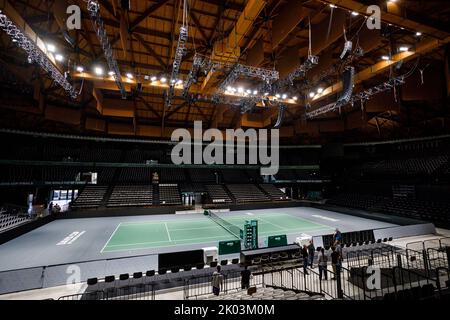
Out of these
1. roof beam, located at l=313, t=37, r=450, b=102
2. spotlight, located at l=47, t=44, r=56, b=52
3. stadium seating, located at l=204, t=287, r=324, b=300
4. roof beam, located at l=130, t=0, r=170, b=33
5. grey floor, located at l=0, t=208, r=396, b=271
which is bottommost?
grey floor, located at l=0, t=208, r=396, b=271

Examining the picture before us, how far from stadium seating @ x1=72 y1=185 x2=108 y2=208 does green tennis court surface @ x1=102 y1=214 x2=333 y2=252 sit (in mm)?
6035

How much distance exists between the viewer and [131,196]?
2291 centimetres

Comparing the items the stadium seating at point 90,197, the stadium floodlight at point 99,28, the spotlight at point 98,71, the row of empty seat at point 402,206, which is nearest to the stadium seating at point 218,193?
the stadium seating at point 90,197

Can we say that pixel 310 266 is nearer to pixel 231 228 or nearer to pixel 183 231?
pixel 231 228

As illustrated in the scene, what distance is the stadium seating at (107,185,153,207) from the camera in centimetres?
2173

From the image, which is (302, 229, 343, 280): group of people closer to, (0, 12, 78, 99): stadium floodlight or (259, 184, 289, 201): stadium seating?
(0, 12, 78, 99): stadium floodlight

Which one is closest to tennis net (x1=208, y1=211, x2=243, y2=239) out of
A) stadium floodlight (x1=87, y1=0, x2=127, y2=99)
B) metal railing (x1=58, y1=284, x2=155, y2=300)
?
metal railing (x1=58, y1=284, x2=155, y2=300)

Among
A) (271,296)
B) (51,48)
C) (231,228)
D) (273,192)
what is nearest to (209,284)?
(271,296)

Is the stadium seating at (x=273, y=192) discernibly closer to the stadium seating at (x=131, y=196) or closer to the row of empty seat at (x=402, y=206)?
the row of empty seat at (x=402, y=206)

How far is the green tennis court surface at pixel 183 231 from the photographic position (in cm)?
1242

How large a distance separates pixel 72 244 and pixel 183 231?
20.8 ft

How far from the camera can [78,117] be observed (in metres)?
17.7

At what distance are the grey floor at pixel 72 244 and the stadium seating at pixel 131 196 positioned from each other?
2.74 metres
